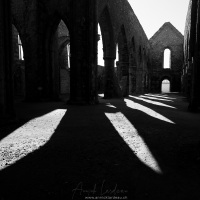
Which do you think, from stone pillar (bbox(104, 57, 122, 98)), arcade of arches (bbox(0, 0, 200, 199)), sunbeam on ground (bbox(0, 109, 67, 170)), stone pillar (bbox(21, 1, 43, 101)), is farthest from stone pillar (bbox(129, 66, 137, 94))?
sunbeam on ground (bbox(0, 109, 67, 170))

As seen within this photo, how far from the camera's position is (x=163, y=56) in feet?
95.6

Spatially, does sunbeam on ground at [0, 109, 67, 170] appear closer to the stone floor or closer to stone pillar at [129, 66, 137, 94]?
the stone floor

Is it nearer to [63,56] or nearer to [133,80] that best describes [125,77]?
[133,80]

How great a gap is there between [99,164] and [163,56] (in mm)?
29056

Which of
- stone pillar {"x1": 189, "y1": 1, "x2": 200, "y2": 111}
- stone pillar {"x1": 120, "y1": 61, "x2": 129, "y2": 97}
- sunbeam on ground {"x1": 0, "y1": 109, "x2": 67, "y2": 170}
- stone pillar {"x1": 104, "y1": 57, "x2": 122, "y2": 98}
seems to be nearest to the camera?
sunbeam on ground {"x1": 0, "y1": 109, "x2": 67, "y2": 170}

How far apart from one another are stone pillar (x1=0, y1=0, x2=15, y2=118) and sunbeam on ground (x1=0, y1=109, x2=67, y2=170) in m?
0.63

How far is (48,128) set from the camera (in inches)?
171

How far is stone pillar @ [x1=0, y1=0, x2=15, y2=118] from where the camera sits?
15.1 feet

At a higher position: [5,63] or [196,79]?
[5,63]

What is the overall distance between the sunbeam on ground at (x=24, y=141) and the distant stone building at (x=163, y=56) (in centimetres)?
2669

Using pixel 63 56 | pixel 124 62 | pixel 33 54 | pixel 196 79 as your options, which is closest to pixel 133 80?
pixel 124 62

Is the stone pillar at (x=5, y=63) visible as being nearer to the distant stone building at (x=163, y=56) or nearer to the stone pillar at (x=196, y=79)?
the stone pillar at (x=196, y=79)

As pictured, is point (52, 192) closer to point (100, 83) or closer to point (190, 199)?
point (190, 199)

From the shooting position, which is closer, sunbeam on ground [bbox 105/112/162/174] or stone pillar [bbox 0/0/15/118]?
sunbeam on ground [bbox 105/112/162/174]
